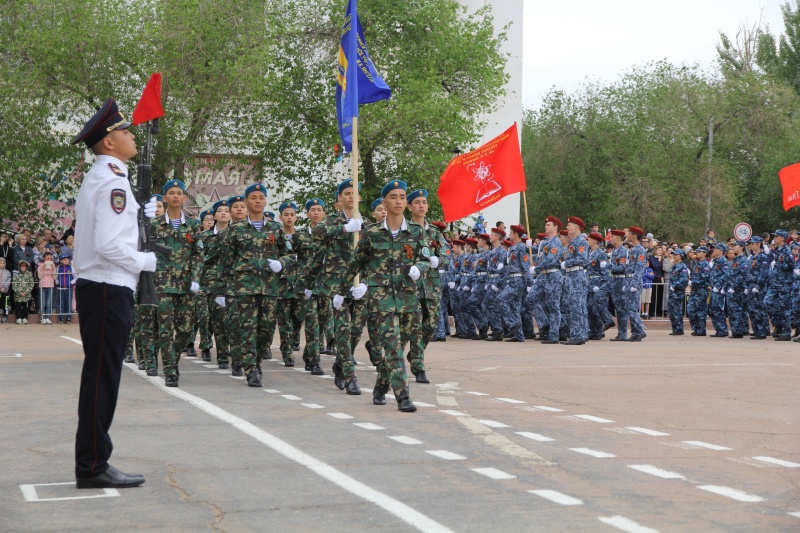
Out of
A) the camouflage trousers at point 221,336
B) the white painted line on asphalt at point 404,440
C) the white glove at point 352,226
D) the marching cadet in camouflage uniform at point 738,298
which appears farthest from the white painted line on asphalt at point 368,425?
the marching cadet in camouflage uniform at point 738,298

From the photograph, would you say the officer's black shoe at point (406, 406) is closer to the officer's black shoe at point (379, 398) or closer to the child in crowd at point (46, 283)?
the officer's black shoe at point (379, 398)

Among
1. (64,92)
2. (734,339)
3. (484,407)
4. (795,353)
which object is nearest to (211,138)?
(64,92)

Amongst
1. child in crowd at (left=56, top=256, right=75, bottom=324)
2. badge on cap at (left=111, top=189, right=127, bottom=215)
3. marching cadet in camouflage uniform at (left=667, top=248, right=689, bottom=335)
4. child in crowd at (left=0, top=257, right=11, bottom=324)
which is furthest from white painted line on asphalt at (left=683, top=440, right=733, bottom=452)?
child in crowd at (left=56, top=256, right=75, bottom=324)

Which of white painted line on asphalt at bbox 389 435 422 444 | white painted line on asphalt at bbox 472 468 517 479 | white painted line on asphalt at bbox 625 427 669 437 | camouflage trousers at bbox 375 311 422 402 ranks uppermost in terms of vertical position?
camouflage trousers at bbox 375 311 422 402

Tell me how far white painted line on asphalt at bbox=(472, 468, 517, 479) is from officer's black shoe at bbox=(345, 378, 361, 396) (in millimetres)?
4383

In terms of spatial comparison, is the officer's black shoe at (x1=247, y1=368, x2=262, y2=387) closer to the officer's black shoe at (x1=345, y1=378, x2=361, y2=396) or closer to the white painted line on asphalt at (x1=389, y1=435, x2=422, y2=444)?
the officer's black shoe at (x1=345, y1=378, x2=361, y2=396)

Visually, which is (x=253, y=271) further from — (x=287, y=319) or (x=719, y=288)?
(x=719, y=288)

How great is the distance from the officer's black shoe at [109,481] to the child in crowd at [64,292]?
788 inches

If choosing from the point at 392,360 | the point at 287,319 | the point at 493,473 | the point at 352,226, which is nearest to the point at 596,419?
the point at 392,360

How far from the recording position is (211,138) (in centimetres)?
2948

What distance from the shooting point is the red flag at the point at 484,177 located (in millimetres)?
20969

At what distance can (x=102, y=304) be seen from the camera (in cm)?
653

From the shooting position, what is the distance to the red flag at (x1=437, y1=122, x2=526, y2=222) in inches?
826

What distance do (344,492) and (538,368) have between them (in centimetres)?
887
